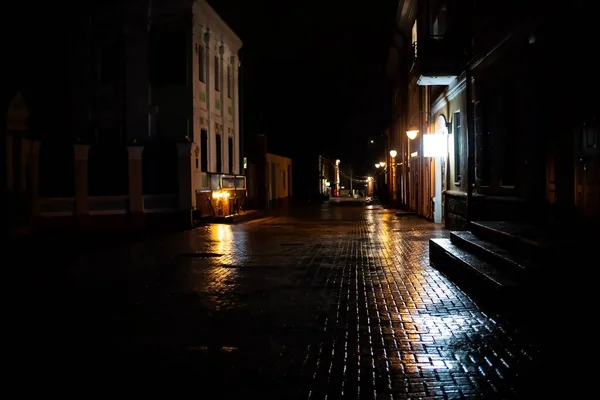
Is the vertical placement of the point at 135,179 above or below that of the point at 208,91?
below

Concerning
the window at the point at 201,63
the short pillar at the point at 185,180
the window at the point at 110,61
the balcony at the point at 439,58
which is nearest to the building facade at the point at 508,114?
the balcony at the point at 439,58

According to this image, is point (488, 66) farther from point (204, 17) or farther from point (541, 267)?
point (204, 17)

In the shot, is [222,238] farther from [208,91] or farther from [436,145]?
[208,91]

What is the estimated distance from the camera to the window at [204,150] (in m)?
27.2

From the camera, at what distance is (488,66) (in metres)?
14.7

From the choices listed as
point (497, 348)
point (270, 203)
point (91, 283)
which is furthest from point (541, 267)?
point (270, 203)

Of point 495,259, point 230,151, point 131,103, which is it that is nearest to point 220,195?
point 230,151

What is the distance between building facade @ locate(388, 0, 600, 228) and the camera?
31.0 ft

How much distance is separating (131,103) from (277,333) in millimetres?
20650

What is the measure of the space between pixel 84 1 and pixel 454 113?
1544 cm

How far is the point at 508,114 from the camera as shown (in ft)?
44.8

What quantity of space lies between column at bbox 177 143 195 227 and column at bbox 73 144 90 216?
10.0 ft

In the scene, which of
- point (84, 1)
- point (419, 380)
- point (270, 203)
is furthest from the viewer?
point (270, 203)

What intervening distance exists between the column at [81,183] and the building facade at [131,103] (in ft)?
2.95
